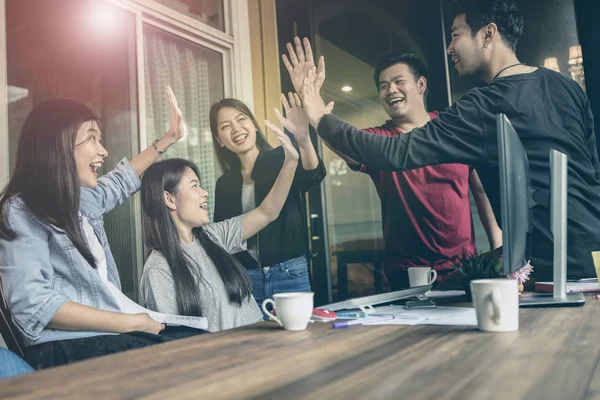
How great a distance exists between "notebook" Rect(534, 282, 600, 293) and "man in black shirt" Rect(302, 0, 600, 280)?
0.67ft

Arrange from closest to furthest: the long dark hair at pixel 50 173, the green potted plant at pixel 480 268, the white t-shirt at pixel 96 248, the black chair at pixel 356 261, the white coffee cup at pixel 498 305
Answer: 1. the white coffee cup at pixel 498 305
2. the green potted plant at pixel 480 268
3. the long dark hair at pixel 50 173
4. the white t-shirt at pixel 96 248
5. the black chair at pixel 356 261

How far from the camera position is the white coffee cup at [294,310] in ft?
3.35

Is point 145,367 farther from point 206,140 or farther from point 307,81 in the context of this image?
point 307,81

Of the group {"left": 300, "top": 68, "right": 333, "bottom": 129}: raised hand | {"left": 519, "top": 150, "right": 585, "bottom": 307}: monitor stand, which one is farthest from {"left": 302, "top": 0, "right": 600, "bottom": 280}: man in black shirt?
{"left": 519, "top": 150, "right": 585, "bottom": 307}: monitor stand

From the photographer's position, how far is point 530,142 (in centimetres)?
194

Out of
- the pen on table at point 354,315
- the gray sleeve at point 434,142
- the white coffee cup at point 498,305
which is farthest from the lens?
the gray sleeve at point 434,142

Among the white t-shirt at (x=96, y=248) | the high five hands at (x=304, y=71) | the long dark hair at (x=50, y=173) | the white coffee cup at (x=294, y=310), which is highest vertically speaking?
the high five hands at (x=304, y=71)

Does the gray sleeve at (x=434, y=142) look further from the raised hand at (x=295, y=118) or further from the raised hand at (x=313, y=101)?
the raised hand at (x=295, y=118)

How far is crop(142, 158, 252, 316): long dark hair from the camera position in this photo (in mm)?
2012

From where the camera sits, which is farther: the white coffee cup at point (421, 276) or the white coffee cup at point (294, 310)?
the white coffee cup at point (421, 276)

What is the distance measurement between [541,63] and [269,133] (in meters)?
1.42

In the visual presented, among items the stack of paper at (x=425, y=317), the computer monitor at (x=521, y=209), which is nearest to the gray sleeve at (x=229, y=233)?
the stack of paper at (x=425, y=317)

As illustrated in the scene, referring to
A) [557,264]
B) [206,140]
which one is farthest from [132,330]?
[557,264]

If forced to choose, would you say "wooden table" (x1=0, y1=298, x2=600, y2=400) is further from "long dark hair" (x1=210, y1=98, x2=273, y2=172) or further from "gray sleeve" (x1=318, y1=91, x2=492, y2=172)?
"long dark hair" (x1=210, y1=98, x2=273, y2=172)
